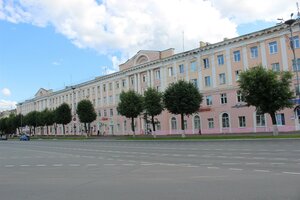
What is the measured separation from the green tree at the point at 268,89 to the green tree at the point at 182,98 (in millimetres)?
10211

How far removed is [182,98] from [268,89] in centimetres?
1279

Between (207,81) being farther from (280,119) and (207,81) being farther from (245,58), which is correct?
(280,119)

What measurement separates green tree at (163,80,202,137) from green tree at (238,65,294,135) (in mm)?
10211

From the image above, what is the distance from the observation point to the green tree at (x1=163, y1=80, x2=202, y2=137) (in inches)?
1847

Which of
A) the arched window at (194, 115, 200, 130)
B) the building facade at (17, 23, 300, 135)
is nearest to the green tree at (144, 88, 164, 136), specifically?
the arched window at (194, 115, 200, 130)

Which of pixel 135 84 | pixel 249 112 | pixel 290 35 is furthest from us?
pixel 135 84

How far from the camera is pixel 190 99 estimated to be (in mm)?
47031

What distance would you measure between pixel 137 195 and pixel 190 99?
39043 mm

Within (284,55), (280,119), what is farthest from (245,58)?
(280,119)

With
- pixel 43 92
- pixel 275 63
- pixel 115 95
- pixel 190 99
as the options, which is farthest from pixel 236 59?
pixel 43 92

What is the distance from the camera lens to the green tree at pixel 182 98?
154ft

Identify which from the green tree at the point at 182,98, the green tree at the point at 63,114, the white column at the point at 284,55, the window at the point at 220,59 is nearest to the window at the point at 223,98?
the window at the point at 220,59

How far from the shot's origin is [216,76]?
53844 mm

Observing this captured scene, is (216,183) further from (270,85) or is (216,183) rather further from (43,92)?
(43,92)
